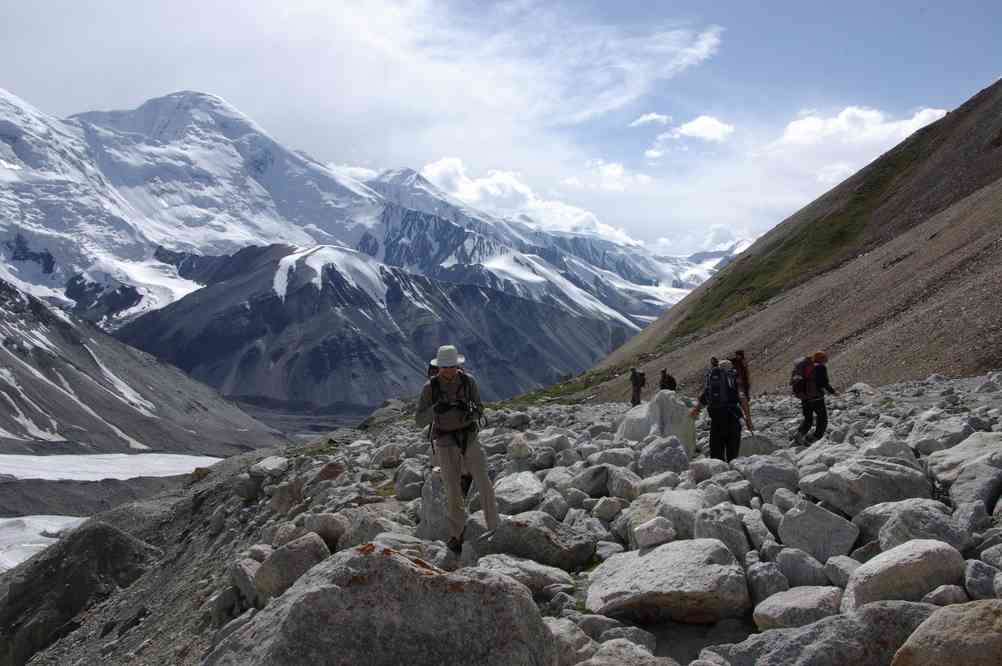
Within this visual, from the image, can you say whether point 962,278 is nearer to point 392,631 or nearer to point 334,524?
point 334,524

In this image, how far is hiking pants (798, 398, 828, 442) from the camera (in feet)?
57.9

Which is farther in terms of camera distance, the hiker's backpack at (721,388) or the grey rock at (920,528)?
the hiker's backpack at (721,388)

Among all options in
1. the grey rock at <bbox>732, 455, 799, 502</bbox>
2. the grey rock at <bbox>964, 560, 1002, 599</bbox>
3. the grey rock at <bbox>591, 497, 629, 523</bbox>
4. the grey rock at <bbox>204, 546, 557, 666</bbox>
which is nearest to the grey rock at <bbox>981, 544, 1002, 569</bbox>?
the grey rock at <bbox>964, 560, 1002, 599</bbox>

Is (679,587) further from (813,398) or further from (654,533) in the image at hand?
(813,398)

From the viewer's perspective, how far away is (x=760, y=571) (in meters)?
7.90

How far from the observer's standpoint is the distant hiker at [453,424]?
11.1 meters

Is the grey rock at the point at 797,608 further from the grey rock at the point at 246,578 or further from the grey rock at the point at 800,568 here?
the grey rock at the point at 246,578

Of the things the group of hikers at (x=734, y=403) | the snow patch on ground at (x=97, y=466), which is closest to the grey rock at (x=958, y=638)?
the group of hikers at (x=734, y=403)

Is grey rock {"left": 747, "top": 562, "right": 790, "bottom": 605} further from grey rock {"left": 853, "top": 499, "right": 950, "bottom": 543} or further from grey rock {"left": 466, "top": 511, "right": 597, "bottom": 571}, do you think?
grey rock {"left": 466, "top": 511, "right": 597, "bottom": 571}

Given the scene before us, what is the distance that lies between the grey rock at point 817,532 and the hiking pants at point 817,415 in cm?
939

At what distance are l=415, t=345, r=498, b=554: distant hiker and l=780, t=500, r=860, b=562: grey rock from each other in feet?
13.2

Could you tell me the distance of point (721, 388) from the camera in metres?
15.6

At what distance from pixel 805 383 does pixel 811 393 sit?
0.85 ft

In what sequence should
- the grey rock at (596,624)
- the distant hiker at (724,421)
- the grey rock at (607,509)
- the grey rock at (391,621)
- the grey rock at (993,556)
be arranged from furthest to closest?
the distant hiker at (724,421) < the grey rock at (607,509) < the grey rock at (596,624) < the grey rock at (993,556) < the grey rock at (391,621)
